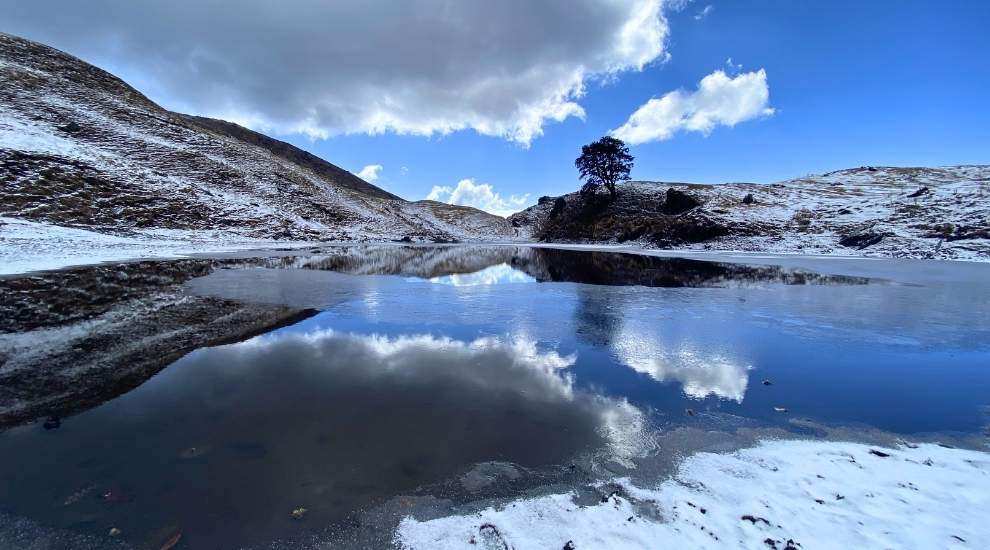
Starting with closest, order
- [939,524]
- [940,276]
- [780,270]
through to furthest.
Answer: [939,524], [940,276], [780,270]

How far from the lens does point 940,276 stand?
24.1 m

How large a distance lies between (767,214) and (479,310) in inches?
2258

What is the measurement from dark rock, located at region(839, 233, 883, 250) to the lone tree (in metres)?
43.9

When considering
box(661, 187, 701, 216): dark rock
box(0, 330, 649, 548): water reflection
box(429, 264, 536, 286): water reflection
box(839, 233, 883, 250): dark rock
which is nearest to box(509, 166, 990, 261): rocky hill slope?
box(839, 233, 883, 250): dark rock

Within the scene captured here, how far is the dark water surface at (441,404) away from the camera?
447cm

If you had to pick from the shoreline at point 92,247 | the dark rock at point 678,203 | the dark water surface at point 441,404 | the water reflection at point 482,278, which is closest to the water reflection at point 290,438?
the dark water surface at point 441,404

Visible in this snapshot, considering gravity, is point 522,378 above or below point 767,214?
below

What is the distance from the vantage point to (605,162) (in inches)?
3349

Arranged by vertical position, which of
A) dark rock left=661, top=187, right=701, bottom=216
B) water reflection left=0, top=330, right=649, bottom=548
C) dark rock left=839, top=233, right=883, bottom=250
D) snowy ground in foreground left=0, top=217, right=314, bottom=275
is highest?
dark rock left=661, top=187, right=701, bottom=216

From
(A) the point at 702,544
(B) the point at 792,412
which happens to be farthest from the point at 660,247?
(A) the point at 702,544

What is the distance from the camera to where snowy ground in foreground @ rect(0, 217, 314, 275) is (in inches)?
902

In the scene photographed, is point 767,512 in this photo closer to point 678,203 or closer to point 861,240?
point 861,240

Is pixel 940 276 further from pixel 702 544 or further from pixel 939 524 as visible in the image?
pixel 702 544

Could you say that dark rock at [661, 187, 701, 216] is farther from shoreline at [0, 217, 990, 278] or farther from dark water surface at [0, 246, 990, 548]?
dark water surface at [0, 246, 990, 548]
